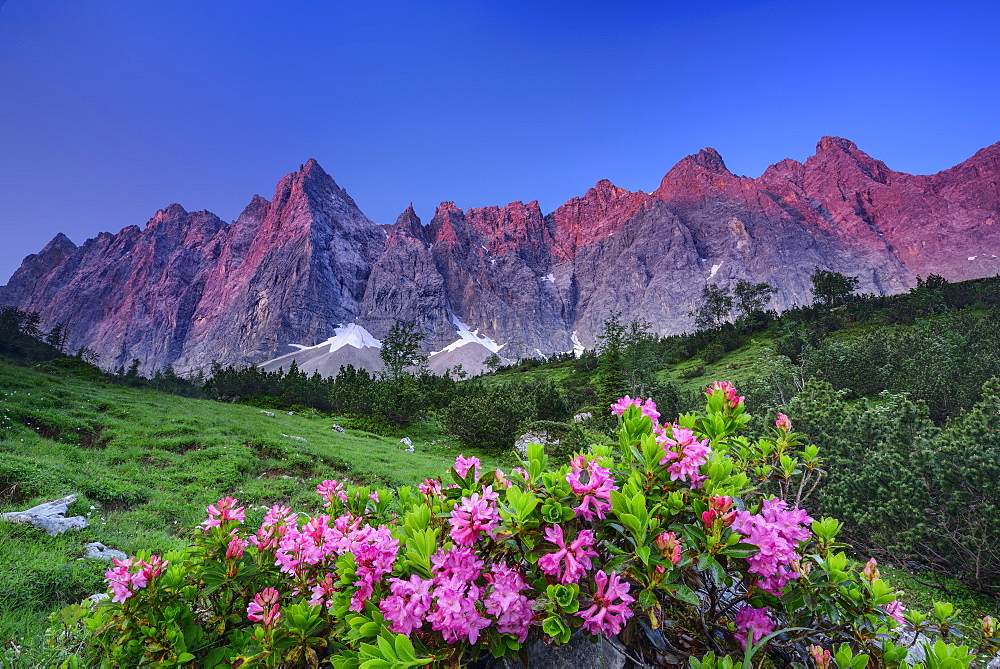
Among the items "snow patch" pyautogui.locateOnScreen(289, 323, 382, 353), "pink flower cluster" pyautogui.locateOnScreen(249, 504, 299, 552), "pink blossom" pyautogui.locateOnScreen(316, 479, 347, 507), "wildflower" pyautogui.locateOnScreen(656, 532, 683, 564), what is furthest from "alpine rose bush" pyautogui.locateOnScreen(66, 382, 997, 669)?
"snow patch" pyautogui.locateOnScreen(289, 323, 382, 353)

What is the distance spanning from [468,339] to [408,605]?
554ft

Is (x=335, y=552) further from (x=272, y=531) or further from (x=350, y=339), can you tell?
(x=350, y=339)

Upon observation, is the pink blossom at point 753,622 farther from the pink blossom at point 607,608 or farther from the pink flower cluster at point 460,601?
the pink flower cluster at point 460,601

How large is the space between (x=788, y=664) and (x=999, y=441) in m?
6.71

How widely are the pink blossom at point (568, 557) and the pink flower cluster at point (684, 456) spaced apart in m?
0.46

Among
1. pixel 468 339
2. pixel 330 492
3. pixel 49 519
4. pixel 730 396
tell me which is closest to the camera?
pixel 730 396

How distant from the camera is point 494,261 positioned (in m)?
192

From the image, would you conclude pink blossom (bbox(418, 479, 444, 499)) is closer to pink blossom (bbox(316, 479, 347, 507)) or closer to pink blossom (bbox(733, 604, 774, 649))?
pink blossom (bbox(316, 479, 347, 507))

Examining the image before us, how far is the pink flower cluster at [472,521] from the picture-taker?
1.46 m

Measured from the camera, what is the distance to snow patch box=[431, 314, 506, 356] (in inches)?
6462

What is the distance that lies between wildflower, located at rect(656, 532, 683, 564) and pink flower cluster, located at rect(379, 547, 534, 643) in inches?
19.0

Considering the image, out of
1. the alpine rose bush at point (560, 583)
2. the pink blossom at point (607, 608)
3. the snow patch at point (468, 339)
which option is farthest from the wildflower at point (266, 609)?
the snow patch at point (468, 339)

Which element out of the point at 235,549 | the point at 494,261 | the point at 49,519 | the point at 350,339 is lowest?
the point at 49,519

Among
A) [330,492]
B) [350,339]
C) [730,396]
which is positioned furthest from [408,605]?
[350,339]
